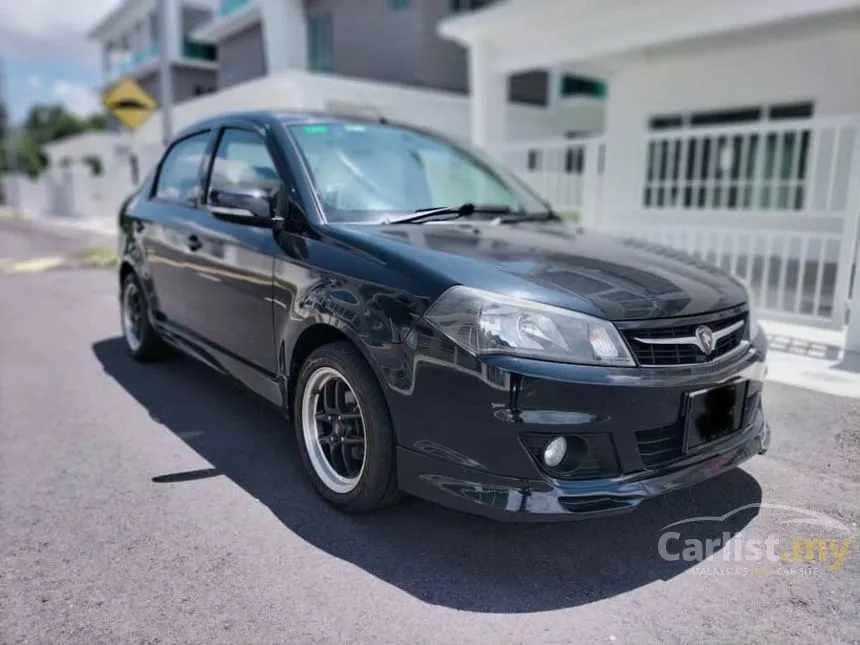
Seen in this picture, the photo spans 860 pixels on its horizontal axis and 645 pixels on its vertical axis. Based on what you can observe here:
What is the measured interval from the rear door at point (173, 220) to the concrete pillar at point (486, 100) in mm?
5320

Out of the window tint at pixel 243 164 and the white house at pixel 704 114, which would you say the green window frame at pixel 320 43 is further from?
the window tint at pixel 243 164

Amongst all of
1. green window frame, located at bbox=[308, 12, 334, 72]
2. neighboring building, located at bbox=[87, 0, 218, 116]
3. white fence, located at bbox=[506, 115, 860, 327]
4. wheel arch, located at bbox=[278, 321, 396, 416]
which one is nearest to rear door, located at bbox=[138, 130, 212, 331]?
wheel arch, located at bbox=[278, 321, 396, 416]

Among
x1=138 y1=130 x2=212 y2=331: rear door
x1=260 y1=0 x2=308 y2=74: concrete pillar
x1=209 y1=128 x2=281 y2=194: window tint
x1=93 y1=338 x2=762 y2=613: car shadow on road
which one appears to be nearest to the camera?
x1=93 y1=338 x2=762 y2=613: car shadow on road

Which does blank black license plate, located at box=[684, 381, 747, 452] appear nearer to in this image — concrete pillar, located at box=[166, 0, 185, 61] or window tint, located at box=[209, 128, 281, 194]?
window tint, located at box=[209, 128, 281, 194]

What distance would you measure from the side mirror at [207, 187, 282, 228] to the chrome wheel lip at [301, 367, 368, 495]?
806 millimetres

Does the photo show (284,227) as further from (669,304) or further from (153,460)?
(669,304)

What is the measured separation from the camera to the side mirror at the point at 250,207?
3195 millimetres

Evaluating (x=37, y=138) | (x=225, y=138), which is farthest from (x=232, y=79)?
(x=37, y=138)

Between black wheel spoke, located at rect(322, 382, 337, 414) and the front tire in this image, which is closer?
the front tire

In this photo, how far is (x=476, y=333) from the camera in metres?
2.33

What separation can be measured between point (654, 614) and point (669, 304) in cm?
111

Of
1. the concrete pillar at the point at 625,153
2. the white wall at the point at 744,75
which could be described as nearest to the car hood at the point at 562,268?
the concrete pillar at the point at 625,153

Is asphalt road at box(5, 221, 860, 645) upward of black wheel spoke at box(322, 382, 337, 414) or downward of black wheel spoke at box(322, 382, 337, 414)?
downward

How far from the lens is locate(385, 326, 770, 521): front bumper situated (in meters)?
2.27
